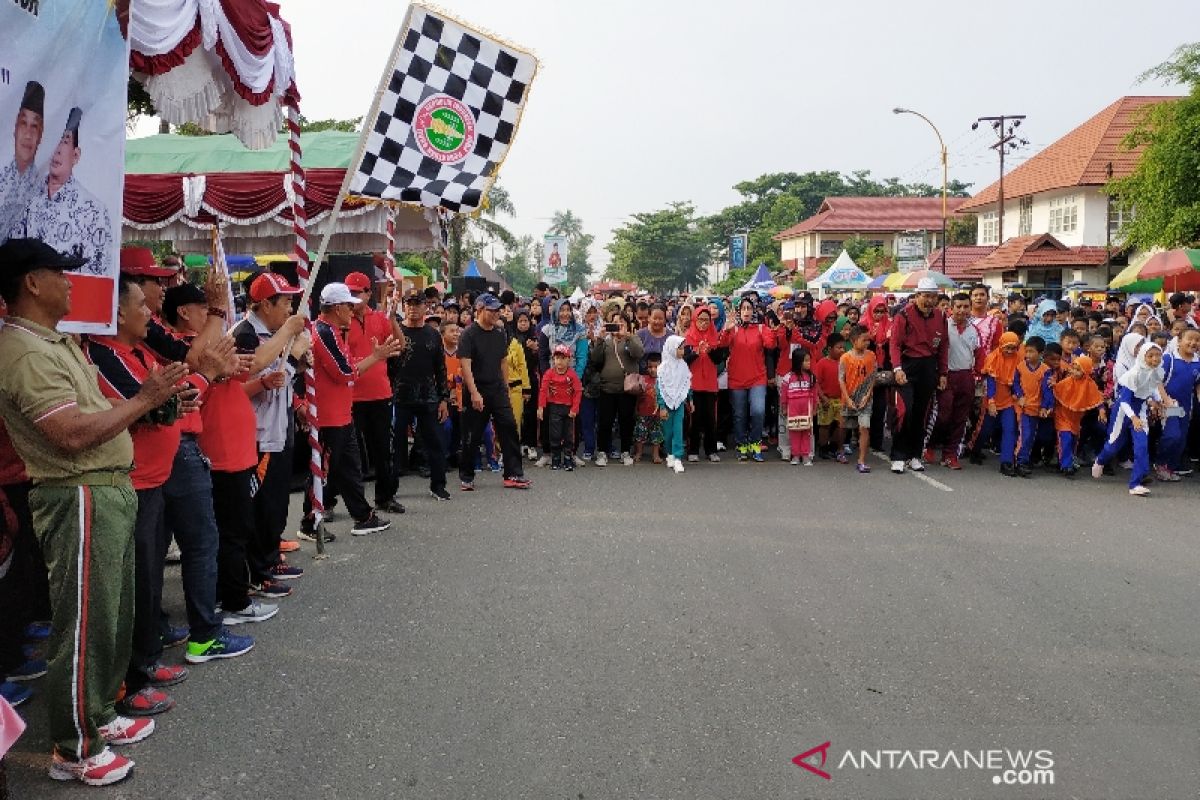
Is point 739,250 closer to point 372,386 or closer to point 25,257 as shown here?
point 372,386

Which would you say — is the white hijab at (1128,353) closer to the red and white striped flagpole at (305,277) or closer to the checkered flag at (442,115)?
the checkered flag at (442,115)

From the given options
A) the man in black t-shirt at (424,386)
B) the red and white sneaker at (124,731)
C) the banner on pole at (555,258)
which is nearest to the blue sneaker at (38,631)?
the red and white sneaker at (124,731)

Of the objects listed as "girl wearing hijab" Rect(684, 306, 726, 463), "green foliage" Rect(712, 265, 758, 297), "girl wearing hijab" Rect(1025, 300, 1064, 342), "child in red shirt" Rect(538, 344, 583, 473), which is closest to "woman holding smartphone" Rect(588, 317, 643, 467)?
"child in red shirt" Rect(538, 344, 583, 473)

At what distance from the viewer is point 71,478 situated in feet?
11.1

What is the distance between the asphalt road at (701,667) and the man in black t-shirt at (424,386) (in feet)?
3.71

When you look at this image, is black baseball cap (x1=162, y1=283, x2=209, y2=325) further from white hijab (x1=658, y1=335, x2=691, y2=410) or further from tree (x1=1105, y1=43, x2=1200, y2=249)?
tree (x1=1105, y1=43, x2=1200, y2=249)

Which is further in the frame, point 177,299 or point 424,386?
point 424,386

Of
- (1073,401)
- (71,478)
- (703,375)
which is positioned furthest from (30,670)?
(1073,401)

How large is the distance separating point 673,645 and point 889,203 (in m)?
72.0

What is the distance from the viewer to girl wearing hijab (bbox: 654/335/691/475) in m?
10.5

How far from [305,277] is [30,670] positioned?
10.1 feet

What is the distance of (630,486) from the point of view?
926cm

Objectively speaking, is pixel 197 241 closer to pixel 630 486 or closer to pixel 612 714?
pixel 630 486

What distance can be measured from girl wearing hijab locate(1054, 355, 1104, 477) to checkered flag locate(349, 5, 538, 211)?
666cm
